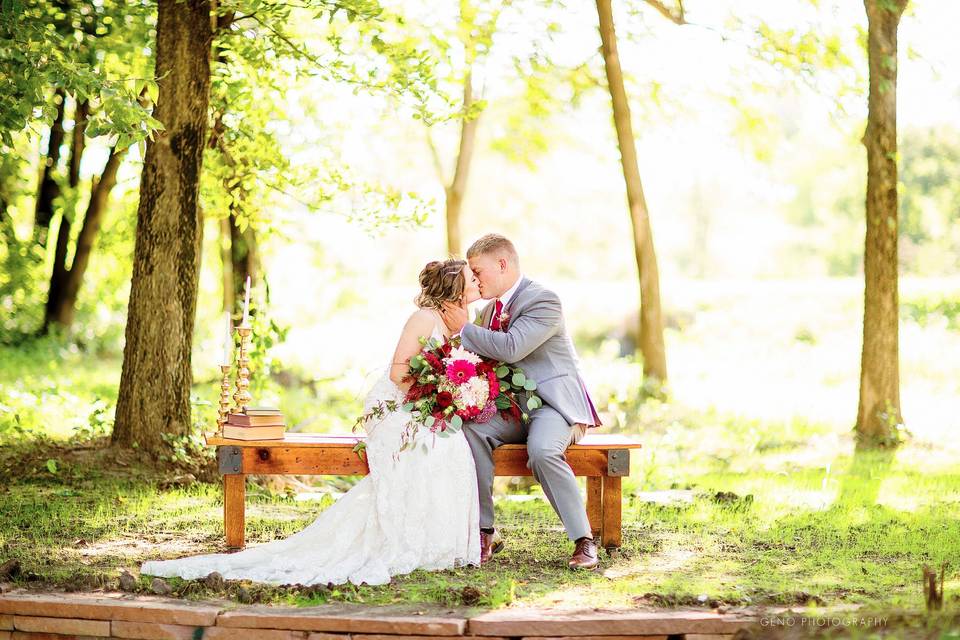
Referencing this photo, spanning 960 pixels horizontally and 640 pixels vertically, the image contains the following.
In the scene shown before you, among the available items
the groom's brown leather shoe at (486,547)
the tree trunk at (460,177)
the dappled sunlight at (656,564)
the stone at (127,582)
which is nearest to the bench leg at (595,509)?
the dappled sunlight at (656,564)

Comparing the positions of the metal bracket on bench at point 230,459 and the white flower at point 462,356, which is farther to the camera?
the metal bracket on bench at point 230,459

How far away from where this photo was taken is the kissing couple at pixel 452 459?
17.5 ft

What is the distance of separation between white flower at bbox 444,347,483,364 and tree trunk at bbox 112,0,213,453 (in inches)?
113

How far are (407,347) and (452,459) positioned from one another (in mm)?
647

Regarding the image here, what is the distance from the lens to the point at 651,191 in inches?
2007

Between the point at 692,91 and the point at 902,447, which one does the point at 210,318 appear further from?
the point at 902,447

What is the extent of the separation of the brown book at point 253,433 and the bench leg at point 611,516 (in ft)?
5.86

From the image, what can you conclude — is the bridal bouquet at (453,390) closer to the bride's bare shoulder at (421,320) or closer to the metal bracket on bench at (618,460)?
the bride's bare shoulder at (421,320)

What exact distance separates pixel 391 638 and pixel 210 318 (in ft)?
58.1

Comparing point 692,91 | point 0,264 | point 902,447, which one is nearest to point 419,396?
point 902,447

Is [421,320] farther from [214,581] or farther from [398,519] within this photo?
[214,581]

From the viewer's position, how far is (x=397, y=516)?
5.45m

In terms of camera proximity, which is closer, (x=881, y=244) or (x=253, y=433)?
(x=253, y=433)

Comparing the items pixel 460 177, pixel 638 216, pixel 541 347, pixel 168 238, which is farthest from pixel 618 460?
pixel 460 177
